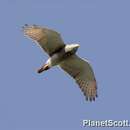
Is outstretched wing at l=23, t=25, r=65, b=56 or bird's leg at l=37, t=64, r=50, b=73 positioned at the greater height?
outstretched wing at l=23, t=25, r=65, b=56

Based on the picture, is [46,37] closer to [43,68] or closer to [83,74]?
[43,68]

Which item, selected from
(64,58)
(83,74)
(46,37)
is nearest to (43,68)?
(64,58)

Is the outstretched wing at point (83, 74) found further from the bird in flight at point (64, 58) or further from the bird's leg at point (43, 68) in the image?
the bird's leg at point (43, 68)

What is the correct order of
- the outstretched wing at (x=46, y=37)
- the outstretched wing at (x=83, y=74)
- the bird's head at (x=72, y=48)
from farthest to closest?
the outstretched wing at (x=83, y=74), the bird's head at (x=72, y=48), the outstretched wing at (x=46, y=37)

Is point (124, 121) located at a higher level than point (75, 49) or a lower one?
lower

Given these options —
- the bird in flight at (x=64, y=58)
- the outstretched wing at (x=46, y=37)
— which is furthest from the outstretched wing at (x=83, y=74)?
the outstretched wing at (x=46, y=37)

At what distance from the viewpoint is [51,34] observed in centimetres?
3045

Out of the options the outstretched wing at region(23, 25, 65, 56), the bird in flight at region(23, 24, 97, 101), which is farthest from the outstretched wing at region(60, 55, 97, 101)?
the outstretched wing at region(23, 25, 65, 56)

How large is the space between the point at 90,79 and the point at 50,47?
5.58 ft

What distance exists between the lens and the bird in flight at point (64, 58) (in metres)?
30.3

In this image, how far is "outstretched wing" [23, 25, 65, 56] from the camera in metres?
30.3

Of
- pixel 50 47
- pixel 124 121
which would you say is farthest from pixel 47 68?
pixel 124 121

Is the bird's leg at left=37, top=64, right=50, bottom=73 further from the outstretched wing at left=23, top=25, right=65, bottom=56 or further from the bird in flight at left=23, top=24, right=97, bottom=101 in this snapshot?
the outstretched wing at left=23, top=25, right=65, bottom=56

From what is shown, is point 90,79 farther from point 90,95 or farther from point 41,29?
point 41,29
